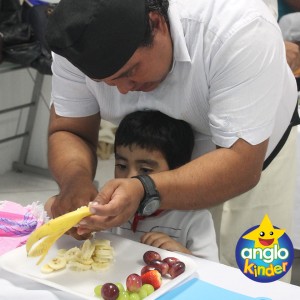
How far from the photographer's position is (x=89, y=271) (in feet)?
4.31

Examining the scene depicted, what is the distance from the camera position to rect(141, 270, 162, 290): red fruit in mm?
1240

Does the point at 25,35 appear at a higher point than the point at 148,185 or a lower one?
lower

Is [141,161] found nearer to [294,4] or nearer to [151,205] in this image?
[151,205]

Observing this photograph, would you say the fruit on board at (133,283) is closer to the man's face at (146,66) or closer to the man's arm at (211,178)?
the man's arm at (211,178)

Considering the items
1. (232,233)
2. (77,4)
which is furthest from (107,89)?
(232,233)

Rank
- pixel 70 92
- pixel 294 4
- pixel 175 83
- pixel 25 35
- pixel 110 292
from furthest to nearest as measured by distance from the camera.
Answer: pixel 25 35 → pixel 294 4 → pixel 70 92 → pixel 175 83 → pixel 110 292

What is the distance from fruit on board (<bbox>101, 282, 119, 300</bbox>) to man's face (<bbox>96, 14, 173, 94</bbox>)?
469mm

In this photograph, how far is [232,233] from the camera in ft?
6.44

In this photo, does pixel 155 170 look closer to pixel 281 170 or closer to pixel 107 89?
pixel 107 89

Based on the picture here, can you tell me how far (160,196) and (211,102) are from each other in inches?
10.1

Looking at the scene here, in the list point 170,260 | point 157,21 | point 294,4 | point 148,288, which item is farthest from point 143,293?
point 294,4

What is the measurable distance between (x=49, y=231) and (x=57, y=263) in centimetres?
10

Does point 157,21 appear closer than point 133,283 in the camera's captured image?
No

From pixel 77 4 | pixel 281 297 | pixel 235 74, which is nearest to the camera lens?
pixel 281 297
